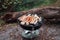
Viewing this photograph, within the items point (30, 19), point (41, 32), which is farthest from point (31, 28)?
point (41, 32)

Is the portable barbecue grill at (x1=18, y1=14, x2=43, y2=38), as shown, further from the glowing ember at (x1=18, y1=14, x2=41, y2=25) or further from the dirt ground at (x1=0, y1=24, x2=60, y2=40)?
the dirt ground at (x1=0, y1=24, x2=60, y2=40)

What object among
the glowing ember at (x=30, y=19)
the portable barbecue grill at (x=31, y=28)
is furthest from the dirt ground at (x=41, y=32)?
the glowing ember at (x=30, y=19)

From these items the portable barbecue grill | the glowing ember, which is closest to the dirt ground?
the portable barbecue grill

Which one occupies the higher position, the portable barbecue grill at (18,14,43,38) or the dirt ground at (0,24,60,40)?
the portable barbecue grill at (18,14,43,38)

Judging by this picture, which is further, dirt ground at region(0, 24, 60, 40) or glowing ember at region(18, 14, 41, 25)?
dirt ground at region(0, 24, 60, 40)

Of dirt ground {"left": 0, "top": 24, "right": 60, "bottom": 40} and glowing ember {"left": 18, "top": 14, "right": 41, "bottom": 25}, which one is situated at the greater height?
glowing ember {"left": 18, "top": 14, "right": 41, "bottom": 25}

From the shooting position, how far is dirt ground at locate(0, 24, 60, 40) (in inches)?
110

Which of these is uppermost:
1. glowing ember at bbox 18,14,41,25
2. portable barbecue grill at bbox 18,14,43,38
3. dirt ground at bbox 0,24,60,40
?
glowing ember at bbox 18,14,41,25

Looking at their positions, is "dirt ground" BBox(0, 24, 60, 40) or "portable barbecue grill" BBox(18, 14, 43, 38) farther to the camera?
"dirt ground" BBox(0, 24, 60, 40)

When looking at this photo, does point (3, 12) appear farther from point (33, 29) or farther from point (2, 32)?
point (33, 29)

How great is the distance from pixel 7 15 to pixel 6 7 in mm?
387

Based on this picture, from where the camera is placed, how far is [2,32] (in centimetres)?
299

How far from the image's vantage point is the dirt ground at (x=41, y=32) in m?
2.79

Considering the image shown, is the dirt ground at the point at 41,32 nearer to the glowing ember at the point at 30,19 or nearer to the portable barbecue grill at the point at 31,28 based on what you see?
the portable barbecue grill at the point at 31,28
